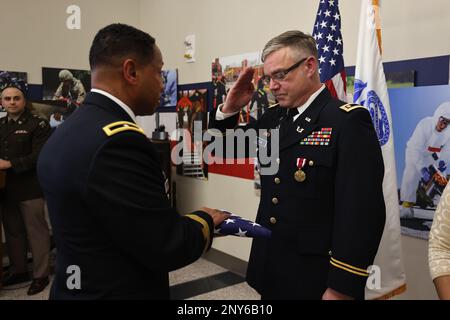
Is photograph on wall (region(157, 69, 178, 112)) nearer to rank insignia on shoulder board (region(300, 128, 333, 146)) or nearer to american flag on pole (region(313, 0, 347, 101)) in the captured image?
american flag on pole (region(313, 0, 347, 101))

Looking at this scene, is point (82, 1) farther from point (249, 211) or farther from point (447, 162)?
point (447, 162)

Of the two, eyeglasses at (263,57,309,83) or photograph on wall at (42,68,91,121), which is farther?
photograph on wall at (42,68,91,121)

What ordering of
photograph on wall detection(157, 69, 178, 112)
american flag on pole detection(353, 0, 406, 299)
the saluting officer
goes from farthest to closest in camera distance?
1. photograph on wall detection(157, 69, 178, 112)
2. the saluting officer
3. american flag on pole detection(353, 0, 406, 299)

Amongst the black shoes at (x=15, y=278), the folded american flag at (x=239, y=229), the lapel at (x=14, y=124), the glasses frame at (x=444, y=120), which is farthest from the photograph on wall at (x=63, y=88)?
the glasses frame at (x=444, y=120)

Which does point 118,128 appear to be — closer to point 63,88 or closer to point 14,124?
point 14,124

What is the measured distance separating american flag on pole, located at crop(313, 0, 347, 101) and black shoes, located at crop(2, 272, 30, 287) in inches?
122

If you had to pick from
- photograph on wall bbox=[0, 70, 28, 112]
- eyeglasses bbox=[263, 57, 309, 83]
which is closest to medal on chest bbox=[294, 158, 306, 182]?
eyeglasses bbox=[263, 57, 309, 83]

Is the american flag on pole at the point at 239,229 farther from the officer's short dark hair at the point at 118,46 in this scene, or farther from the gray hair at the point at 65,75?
the gray hair at the point at 65,75

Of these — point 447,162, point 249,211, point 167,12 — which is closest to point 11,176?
point 249,211

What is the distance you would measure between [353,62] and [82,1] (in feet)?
10.8

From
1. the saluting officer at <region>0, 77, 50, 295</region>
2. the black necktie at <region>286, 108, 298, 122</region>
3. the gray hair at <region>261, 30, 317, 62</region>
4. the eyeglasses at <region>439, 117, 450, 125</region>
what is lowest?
the saluting officer at <region>0, 77, 50, 295</region>

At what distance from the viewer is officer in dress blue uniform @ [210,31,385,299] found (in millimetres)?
1308

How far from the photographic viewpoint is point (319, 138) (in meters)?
1.45

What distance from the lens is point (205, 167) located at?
13.4 feet
